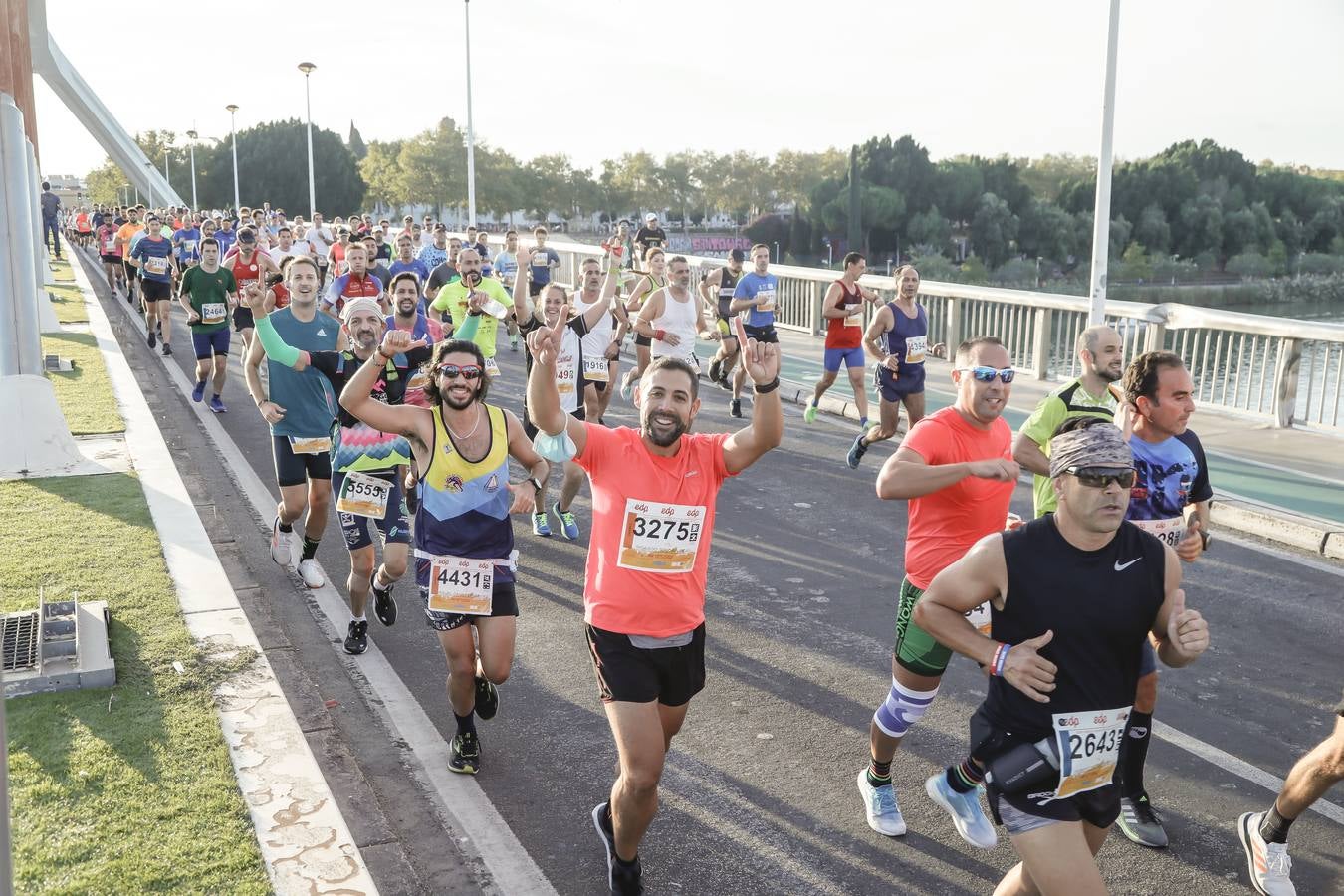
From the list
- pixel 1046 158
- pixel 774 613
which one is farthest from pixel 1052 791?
pixel 1046 158

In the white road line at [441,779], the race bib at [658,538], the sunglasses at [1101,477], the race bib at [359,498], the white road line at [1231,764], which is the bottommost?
the white road line at [441,779]

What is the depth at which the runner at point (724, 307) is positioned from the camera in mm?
16031

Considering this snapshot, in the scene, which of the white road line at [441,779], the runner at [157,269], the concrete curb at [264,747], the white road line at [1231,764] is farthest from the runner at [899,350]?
the runner at [157,269]

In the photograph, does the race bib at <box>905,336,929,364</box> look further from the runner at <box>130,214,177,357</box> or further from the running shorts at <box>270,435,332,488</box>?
the runner at <box>130,214,177,357</box>

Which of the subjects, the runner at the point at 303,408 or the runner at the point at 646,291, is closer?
the runner at the point at 303,408

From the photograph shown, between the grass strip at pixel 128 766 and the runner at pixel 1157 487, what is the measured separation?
343cm

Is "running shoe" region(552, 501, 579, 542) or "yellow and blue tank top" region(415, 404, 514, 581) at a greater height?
"yellow and blue tank top" region(415, 404, 514, 581)

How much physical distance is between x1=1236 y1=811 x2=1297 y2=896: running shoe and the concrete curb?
327cm

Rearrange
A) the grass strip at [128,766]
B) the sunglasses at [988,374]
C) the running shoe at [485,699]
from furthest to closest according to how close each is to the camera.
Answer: the running shoe at [485,699]
the sunglasses at [988,374]
the grass strip at [128,766]

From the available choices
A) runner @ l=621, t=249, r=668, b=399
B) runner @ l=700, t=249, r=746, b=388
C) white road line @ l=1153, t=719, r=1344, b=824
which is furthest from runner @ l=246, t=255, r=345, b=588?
runner @ l=700, t=249, r=746, b=388

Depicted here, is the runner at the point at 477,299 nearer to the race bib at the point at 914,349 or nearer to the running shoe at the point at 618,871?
the race bib at the point at 914,349

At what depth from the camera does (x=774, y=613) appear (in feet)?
25.8

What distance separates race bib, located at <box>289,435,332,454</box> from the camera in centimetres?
815

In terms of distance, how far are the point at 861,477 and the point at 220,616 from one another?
6.59 metres
